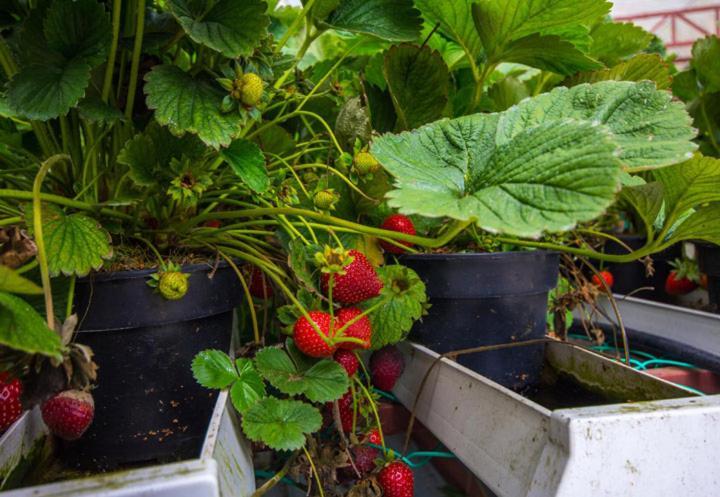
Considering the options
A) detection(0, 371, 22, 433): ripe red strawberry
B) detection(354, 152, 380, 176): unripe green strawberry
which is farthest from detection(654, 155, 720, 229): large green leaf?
detection(0, 371, 22, 433): ripe red strawberry

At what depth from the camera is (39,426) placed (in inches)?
22.0

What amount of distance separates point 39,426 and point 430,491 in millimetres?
454

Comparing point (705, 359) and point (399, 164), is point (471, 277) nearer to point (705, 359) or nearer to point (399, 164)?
point (399, 164)

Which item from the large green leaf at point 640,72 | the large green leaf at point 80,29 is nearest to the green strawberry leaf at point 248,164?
the large green leaf at point 80,29

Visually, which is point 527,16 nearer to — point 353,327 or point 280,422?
point 353,327

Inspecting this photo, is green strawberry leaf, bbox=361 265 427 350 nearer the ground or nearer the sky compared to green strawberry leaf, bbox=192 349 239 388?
nearer the sky

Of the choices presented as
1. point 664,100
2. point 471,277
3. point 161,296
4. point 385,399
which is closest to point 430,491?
point 385,399

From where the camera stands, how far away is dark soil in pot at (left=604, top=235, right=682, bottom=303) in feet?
4.21

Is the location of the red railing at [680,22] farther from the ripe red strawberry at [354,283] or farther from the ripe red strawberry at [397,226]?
the ripe red strawberry at [354,283]

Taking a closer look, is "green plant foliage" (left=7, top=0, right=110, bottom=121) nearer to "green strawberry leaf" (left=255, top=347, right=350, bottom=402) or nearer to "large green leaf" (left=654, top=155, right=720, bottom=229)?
"green strawberry leaf" (left=255, top=347, right=350, bottom=402)

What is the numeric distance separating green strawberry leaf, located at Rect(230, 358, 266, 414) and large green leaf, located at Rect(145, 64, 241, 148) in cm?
21

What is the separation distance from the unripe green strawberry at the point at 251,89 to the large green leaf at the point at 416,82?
0.87 ft

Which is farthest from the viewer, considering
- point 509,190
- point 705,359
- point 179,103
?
point 705,359

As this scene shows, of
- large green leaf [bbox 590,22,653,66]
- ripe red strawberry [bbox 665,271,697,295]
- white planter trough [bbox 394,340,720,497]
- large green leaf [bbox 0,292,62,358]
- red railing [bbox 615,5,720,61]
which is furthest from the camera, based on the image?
red railing [bbox 615,5,720,61]
